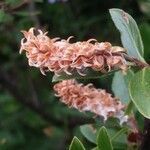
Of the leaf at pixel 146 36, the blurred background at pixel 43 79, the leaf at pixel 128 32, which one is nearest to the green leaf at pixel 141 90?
the leaf at pixel 128 32

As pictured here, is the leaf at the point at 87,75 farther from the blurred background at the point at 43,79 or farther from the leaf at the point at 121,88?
the blurred background at the point at 43,79

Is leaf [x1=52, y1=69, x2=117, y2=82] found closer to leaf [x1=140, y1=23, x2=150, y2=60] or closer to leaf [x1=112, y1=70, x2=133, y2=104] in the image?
leaf [x1=112, y1=70, x2=133, y2=104]

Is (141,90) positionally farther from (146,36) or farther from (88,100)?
(146,36)

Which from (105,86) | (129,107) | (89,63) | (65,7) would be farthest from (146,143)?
(65,7)

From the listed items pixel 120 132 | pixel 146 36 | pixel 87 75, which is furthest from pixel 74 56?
pixel 146 36

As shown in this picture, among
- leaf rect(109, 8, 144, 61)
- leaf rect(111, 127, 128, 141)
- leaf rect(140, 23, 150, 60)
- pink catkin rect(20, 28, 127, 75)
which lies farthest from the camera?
leaf rect(140, 23, 150, 60)

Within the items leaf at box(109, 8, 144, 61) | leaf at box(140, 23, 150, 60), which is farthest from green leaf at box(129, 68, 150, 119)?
leaf at box(140, 23, 150, 60)

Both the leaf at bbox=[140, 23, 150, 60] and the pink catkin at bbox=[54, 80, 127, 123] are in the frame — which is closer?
the pink catkin at bbox=[54, 80, 127, 123]
